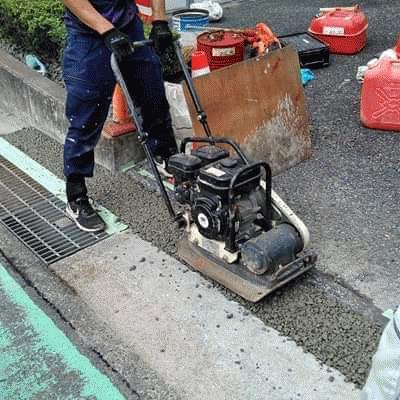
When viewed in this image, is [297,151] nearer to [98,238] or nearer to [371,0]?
[98,238]

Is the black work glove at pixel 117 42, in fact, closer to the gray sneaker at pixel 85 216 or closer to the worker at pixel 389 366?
the gray sneaker at pixel 85 216

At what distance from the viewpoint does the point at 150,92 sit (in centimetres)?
372

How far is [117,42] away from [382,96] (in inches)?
91.3

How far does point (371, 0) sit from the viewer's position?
8078mm

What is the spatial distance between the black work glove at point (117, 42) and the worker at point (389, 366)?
76.0 inches

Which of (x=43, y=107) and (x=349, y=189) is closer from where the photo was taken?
(x=349, y=189)

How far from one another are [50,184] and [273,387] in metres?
2.39

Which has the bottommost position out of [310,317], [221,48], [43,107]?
[310,317]

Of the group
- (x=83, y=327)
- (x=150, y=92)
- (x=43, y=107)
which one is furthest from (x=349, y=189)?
(x=43, y=107)

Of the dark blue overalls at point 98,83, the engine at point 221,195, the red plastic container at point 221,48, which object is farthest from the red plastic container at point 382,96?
the engine at point 221,195

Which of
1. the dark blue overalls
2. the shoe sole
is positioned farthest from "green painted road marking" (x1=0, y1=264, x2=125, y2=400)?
the dark blue overalls

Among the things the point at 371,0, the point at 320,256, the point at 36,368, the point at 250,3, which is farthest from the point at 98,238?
the point at 371,0

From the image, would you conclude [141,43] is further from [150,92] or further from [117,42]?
[150,92]

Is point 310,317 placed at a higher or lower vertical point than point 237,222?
lower
